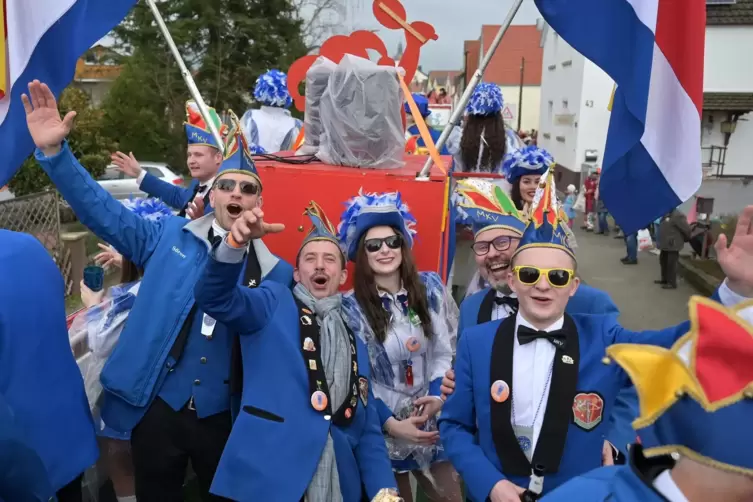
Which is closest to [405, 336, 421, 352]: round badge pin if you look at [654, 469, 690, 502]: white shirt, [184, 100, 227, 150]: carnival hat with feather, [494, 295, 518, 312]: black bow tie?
[494, 295, 518, 312]: black bow tie

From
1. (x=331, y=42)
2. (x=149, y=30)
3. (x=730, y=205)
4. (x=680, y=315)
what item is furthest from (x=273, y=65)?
(x=331, y=42)

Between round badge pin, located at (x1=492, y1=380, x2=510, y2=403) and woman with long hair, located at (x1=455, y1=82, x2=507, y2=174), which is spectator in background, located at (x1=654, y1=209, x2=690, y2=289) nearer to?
woman with long hair, located at (x1=455, y1=82, x2=507, y2=174)

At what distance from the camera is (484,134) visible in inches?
226

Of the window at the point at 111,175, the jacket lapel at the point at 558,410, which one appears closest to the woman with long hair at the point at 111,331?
the jacket lapel at the point at 558,410

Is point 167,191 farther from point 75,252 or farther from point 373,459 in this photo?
point 75,252

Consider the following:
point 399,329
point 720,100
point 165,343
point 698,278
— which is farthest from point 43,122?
point 720,100

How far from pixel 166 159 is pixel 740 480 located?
2257 cm

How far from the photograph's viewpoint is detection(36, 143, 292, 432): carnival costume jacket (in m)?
2.52

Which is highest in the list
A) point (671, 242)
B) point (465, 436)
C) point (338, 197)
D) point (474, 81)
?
point (474, 81)

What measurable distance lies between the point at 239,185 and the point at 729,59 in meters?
21.0

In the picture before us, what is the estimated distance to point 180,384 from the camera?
2.54m

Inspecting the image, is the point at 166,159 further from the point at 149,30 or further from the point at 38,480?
the point at 38,480

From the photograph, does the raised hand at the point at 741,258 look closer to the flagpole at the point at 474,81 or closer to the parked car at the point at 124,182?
the flagpole at the point at 474,81

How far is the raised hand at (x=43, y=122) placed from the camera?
8.39 feet
